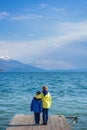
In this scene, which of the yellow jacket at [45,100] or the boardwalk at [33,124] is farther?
the yellow jacket at [45,100]

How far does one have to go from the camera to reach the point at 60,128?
18.3 meters

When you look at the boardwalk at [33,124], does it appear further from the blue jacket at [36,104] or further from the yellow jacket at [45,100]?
the yellow jacket at [45,100]

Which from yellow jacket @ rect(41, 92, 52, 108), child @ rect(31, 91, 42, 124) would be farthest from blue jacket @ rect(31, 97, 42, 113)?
yellow jacket @ rect(41, 92, 52, 108)

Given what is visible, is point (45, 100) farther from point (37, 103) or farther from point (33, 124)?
point (33, 124)

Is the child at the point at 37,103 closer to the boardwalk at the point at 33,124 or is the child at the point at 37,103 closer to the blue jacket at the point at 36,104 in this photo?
the blue jacket at the point at 36,104

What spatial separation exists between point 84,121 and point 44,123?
19.7 feet

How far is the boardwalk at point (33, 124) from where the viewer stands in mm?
18447

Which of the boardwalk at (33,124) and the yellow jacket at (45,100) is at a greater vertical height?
the yellow jacket at (45,100)

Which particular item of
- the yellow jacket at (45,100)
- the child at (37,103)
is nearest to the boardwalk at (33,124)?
the child at (37,103)

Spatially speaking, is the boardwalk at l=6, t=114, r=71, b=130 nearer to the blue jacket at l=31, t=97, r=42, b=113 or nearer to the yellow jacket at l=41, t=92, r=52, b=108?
the blue jacket at l=31, t=97, r=42, b=113

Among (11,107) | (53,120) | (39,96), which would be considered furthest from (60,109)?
(39,96)

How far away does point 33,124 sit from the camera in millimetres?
19500

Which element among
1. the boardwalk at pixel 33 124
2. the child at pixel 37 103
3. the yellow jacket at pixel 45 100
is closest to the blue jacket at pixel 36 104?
the child at pixel 37 103

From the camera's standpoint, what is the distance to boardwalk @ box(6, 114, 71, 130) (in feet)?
60.5
